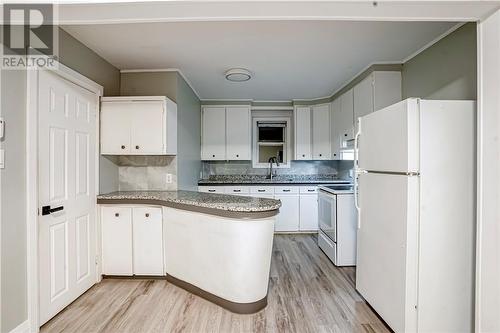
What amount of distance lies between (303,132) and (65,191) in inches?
149

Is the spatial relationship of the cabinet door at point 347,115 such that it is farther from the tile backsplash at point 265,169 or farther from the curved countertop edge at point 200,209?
the curved countertop edge at point 200,209

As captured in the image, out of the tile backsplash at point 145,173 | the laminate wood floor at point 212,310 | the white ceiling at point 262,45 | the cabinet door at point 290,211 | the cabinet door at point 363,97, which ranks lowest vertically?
the laminate wood floor at point 212,310

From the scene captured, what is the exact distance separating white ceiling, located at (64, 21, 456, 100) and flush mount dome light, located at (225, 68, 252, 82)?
8 cm

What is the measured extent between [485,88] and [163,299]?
2.87 metres

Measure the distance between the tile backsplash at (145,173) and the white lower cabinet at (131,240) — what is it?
1.55 ft

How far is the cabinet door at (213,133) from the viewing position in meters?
4.80

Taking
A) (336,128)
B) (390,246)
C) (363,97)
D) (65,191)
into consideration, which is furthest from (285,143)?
(65,191)

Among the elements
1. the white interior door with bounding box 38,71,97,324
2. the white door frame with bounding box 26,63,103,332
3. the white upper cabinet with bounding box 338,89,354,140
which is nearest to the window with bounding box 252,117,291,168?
the white upper cabinet with bounding box 338,89,354,140

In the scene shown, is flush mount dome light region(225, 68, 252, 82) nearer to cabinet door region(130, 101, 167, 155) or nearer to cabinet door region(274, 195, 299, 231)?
cabinet door region(130, 101, 167, 155)

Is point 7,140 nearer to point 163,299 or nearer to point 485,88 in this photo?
point 163,299

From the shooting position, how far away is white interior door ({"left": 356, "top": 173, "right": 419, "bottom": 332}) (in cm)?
172

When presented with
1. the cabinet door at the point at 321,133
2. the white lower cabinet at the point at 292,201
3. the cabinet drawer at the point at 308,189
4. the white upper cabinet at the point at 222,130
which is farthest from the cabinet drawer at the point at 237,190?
the cabinet door at the point at 321,133

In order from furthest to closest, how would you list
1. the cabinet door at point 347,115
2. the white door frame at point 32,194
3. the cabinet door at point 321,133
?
the cabinet door at point 321,133
the cabinet door at point 347,115
the white door frame at point 32,194

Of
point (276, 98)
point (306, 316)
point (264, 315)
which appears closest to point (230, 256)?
point (264, 315)
